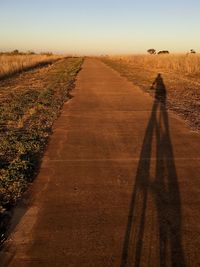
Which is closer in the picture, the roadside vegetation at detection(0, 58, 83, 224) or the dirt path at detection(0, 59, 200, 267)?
the dirt path at detection(0, 59, 200, 267)

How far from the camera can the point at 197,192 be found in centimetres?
579

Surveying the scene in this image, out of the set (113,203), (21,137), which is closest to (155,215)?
(113,203)

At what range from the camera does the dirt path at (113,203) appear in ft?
13.5

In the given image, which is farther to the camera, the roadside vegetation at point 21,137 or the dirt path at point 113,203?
the roadside vegetation at point 21,137

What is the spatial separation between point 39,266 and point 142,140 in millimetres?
5266

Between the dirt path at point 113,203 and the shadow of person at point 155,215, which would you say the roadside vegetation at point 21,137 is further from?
the shadow of person at point 155,215

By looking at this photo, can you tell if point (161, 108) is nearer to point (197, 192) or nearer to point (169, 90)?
point (169, 90)

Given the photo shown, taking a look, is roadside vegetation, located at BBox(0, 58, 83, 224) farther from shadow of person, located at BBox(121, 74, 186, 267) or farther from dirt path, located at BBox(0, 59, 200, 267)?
shadow of person, located at BBox(121, 74, 186, 267)

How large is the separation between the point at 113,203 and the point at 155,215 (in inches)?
25.7

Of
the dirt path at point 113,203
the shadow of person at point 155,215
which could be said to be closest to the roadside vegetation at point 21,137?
the dirt path at point 113,203

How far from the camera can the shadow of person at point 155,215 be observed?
4059 millimetres

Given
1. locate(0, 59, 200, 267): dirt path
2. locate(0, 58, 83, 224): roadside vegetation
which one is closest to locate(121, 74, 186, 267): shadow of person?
locate(0, 59, 200, 267): dirt path

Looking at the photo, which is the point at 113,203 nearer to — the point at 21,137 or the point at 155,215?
the point at 155,215

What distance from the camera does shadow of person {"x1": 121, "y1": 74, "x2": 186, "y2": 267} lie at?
406 cm
